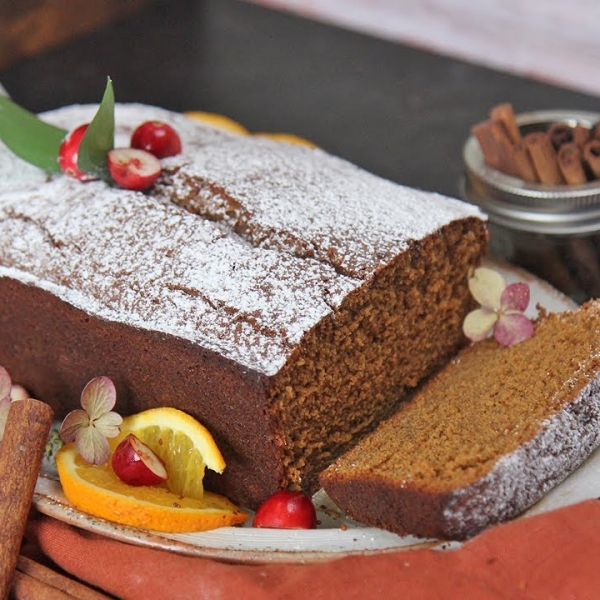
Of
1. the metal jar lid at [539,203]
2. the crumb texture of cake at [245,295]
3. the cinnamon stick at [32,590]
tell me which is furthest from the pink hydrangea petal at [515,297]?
the cinnamon stick at [32,590]

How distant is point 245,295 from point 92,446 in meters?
0.49

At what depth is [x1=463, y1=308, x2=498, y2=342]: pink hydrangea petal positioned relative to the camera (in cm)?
263

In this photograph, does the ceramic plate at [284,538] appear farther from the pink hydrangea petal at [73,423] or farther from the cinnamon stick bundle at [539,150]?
the cinnamon stick bundle at [539,150]

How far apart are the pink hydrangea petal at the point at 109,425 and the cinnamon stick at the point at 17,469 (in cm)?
12

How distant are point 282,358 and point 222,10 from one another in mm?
3497

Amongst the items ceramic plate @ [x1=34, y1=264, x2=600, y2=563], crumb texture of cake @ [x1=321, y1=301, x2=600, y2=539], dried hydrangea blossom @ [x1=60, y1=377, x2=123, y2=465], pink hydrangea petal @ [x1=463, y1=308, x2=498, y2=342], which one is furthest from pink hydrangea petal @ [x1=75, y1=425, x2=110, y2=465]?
pink hydrangea petal @ [x1=463, y1=308, x2=498, y2=342]

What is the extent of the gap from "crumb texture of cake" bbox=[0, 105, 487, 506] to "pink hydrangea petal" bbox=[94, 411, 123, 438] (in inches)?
5.9

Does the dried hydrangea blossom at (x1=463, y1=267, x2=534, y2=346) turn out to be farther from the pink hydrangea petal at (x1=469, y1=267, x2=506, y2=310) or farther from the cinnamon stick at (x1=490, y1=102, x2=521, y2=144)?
the cinnamon stick at (x1=490, y1=102, x2=521, y2=144)

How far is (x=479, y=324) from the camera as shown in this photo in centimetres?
264

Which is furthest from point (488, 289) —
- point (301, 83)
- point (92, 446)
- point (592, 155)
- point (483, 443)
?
point (301, 83)

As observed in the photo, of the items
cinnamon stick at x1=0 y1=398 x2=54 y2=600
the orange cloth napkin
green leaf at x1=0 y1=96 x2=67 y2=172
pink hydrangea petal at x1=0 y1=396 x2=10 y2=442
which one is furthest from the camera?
green leaf at x1=0 y1=96 x2=67 y2=172

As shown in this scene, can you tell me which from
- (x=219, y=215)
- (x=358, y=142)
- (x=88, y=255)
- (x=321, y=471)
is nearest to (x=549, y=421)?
(x=321, y=471)

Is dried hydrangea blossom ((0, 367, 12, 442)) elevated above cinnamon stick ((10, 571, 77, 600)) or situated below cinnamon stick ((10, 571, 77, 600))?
above

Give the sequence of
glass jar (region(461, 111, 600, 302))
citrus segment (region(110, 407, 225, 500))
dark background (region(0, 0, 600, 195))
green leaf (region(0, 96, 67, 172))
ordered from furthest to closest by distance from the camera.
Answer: dark background (region(0, 0, 600, 195))
glass jar (region(461, 111, 600, 302))
green leaf (region(0, 96, 67, 172))
citrus segment (region(110, 407, 225, 500))
